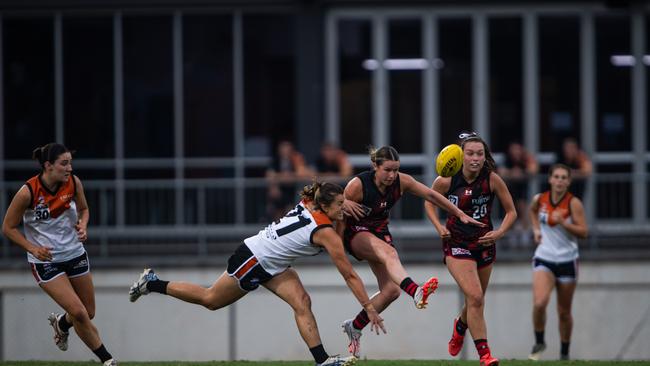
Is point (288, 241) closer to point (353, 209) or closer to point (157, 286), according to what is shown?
point (353, 209)

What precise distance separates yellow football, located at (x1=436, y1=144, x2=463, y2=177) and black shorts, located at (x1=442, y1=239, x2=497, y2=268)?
1.98 ft

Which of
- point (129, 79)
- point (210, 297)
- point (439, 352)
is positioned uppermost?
point (129, 79)

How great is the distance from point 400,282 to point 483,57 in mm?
10759

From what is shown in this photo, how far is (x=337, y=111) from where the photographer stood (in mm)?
20359

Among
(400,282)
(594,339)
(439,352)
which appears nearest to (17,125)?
(439,352)

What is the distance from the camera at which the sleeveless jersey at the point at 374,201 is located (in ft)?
34.1

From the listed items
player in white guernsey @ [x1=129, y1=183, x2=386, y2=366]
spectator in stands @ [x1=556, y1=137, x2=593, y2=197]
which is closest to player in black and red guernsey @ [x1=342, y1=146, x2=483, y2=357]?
player in white guernsey @ [x1=129, y1=183, x2=386, y2=366]

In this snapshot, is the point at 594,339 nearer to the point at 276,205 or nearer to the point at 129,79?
the point at 276,205

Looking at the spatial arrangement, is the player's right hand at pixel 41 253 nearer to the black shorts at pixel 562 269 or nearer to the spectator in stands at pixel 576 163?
the black shorts at pixel 562 269

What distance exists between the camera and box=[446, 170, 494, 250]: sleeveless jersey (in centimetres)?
1035

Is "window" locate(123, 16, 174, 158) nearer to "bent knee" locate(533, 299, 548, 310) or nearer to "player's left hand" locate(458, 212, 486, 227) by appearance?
"bent knee" locate(533, 299, 548, 310)

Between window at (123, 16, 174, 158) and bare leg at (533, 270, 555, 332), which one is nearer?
bare leg at (533, 270, 555, 332)

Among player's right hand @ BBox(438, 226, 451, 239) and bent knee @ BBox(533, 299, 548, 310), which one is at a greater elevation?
player's right hand @ BBox(438, 226, 451, 239)

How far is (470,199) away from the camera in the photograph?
10.4m
